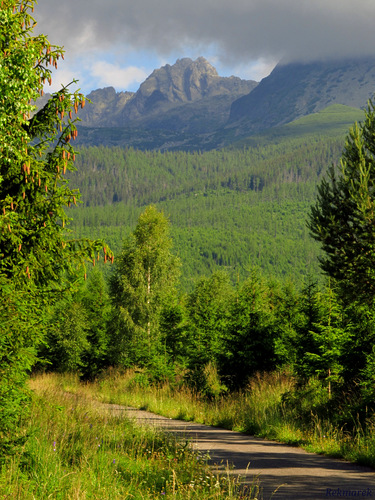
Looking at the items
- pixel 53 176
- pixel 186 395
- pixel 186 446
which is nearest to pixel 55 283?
pixel 53 176

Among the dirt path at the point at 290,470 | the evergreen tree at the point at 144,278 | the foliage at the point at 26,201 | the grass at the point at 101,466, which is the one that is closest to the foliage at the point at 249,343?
the dirt path at the point at 290,470

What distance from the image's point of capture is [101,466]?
673 centimetres

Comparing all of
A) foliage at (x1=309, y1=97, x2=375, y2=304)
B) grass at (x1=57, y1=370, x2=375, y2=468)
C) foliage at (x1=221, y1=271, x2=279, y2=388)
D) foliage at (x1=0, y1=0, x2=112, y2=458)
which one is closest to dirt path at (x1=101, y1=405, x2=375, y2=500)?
grass at (x1=57, y1=370, x2=375, y2=468)

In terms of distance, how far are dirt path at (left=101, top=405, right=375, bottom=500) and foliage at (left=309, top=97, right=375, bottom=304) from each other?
4.67 metres

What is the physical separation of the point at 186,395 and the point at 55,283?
1133 cm

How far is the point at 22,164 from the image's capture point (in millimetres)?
7980

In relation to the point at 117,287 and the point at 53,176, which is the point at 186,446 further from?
the point at 117,287

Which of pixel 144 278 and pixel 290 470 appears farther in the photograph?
pixel 144 278

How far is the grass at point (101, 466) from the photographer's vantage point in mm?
5668

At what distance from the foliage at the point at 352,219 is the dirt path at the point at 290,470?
467 centimetres

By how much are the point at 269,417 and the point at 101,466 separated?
253 inches

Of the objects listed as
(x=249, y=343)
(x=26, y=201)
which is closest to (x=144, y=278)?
(x=249, y=343)

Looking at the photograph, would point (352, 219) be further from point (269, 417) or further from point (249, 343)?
point (249, 343)

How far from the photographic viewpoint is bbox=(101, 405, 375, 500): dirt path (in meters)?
6.53
